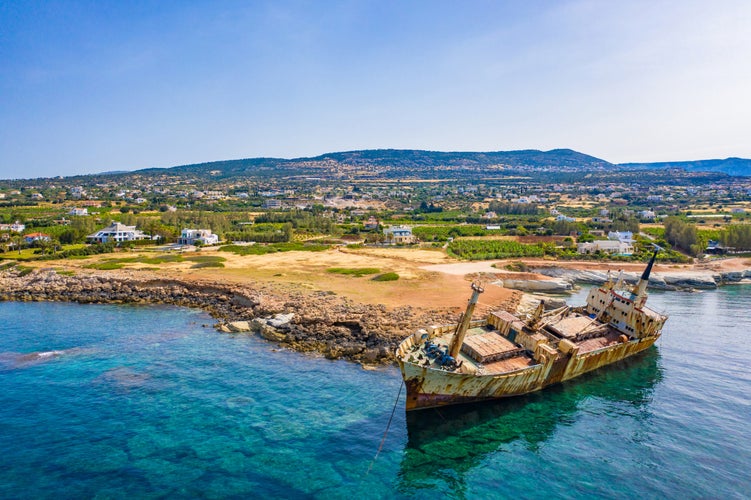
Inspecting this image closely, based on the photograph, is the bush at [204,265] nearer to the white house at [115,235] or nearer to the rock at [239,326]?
the rock at [239,326]

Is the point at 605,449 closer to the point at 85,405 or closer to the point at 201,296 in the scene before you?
the point at 85,405

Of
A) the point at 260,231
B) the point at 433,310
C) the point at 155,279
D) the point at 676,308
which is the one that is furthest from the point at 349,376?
the point at 260,231

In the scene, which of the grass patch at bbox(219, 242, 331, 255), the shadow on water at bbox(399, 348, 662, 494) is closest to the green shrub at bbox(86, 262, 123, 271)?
the grass patch at bbox(219, 242, 331, 255)

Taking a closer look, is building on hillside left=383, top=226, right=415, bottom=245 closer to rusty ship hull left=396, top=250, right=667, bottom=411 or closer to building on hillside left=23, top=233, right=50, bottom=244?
rusty ship hull left=396, top=250, right=667, bottom=411

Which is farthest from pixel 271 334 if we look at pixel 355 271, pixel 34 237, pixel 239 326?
pixel 34 237

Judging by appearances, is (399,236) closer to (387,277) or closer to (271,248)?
(271,248)

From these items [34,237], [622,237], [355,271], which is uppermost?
[34,237]

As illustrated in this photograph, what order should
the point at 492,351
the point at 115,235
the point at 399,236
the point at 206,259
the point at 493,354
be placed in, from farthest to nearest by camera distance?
the point at 399,236
the point at 115,235
the point at 206,259
the point at 492,351
the point at 493,354
